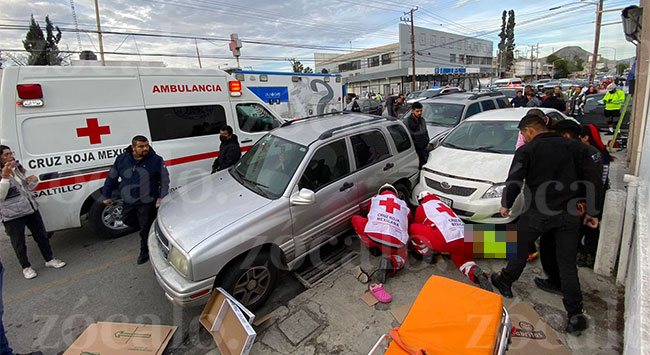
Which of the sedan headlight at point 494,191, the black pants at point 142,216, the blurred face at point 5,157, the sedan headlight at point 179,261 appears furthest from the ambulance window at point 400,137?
the blurred face at point 5,157

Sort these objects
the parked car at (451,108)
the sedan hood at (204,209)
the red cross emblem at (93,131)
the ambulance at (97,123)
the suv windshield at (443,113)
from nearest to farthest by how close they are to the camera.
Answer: the sedan hood at (204,209), the ambulance at (97,123), the red cross emblem at (93,131), the parked car at (451,108), the suv windshield at (443,113)

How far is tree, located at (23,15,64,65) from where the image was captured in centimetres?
2537

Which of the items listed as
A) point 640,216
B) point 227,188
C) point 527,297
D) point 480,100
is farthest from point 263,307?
Result: point 480,100

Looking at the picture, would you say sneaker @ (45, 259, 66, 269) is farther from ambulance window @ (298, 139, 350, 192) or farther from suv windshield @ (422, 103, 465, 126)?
suv windshield @ (422, 103, 465, 126)

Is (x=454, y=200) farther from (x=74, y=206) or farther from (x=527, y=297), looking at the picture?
(x=74, y=206)

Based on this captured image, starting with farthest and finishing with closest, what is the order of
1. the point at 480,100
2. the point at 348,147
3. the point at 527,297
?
the point at 480,100 < the point at 348,147 < the point at 527,297

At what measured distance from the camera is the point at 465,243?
3326mm

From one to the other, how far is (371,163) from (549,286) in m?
2.33

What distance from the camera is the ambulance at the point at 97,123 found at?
4125 mm

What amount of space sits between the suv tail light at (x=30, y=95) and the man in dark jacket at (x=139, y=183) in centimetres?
137

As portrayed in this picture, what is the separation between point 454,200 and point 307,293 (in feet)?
7.31

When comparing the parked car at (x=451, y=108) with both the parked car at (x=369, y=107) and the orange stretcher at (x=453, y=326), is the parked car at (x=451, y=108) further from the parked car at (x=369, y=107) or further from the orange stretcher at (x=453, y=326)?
the parked car at (x=369, y=107)

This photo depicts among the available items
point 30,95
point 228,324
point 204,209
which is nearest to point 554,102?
point 204,209

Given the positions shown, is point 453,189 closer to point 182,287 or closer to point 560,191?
point 560,191
